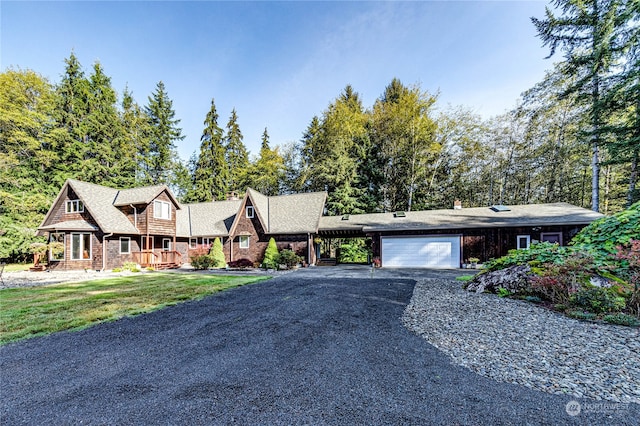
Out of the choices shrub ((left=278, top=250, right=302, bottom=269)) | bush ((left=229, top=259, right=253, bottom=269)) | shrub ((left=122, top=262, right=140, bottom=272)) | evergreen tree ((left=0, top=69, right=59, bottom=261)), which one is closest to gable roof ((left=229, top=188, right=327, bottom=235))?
shrub ((left=278, top=250, right=302, bottom=269))

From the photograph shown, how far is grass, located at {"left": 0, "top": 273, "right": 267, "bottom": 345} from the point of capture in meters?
5.12

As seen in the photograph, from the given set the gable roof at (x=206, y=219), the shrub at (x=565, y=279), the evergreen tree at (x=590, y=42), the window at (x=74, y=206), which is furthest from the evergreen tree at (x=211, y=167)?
the shrub at (x=565, y=279)

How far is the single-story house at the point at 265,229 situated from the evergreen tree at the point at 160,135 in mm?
11108

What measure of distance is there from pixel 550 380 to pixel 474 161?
24.9 metres

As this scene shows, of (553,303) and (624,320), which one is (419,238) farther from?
(624,320)

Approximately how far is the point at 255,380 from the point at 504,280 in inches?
300

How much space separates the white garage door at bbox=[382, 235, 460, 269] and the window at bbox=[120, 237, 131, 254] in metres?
16.5

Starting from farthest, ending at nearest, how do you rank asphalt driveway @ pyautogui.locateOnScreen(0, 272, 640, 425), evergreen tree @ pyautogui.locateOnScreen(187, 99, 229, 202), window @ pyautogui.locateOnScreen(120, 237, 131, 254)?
→ evergreen tree @ pyautogui.locateOnScreen(187, 99, 229, 202) → window @ pyautogui.locateOnScreen(120, 237, 131, 254) → asphalt driveway @ pyautogui.locateOnScreen(0, 272, 640, 425)

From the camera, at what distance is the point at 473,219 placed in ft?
52.4

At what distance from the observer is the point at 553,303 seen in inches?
245

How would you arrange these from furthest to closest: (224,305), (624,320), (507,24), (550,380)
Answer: (507,24) < (224,305) < (624,320) < (550,380)

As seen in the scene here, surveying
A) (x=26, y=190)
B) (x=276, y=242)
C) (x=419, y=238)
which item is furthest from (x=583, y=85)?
(x=26, y=190)

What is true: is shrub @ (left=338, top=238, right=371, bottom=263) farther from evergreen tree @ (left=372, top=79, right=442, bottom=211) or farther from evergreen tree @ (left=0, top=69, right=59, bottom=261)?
evergreen tree @ (left=0, top=69, right=59, bottom=261)

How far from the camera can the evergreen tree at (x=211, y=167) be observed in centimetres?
2980
